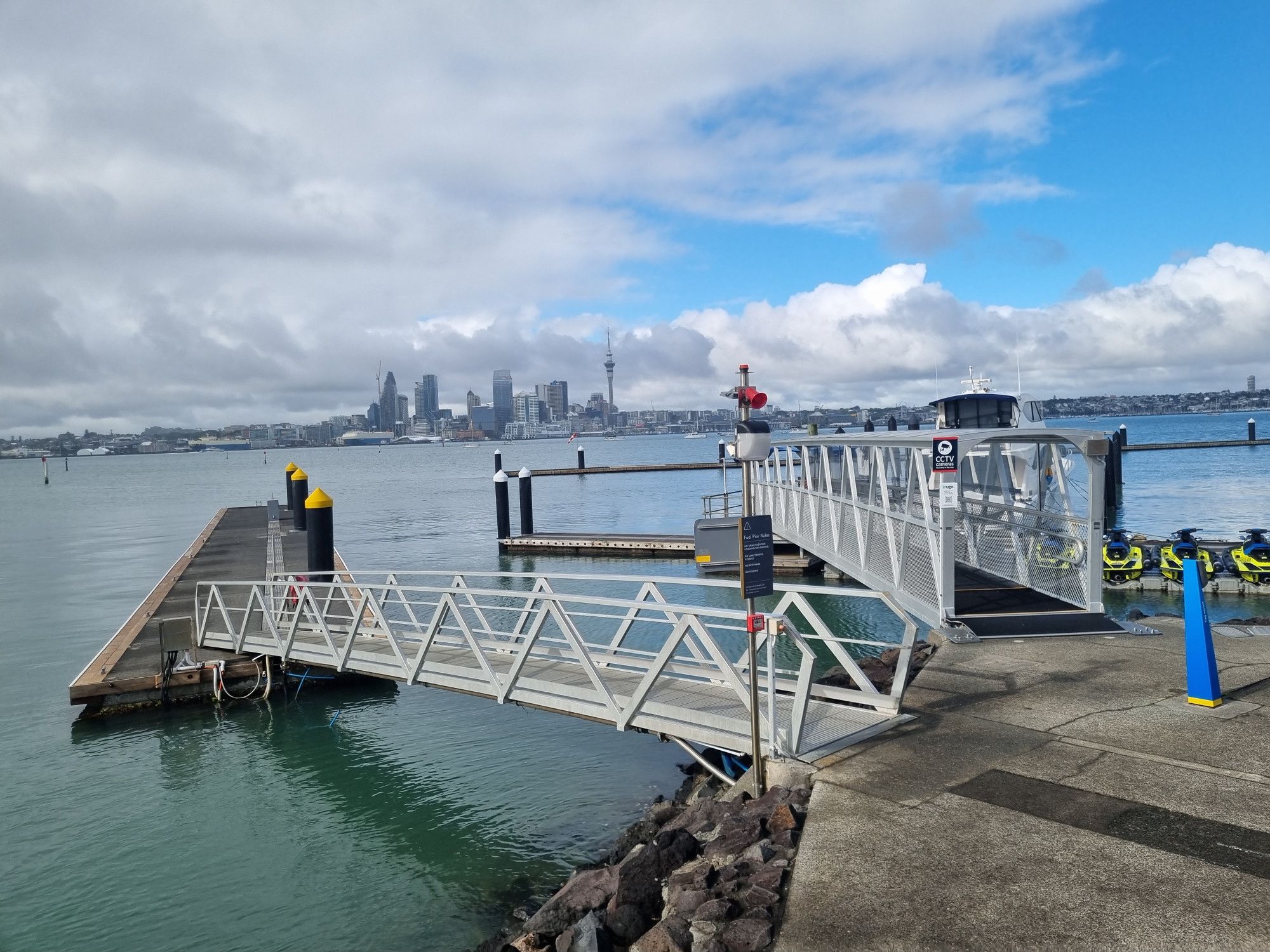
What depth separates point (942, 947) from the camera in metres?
4.21

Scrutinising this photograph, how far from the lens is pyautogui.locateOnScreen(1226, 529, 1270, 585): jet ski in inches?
730

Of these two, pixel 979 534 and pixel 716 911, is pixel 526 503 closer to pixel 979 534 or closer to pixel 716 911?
pixel 979 534

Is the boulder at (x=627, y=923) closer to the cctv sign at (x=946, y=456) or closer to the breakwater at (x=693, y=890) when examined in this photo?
the breakwater at (x=693, y=890)

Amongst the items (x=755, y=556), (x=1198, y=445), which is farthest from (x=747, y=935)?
(x=1198, y=445)

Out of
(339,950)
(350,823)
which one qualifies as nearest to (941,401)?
(350,823)

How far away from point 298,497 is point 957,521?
25.1 meters

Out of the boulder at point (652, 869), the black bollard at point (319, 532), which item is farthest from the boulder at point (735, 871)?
the black bollard at point (319, 532)

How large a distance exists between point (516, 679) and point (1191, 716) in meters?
6.30

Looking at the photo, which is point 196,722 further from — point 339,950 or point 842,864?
point 842,864

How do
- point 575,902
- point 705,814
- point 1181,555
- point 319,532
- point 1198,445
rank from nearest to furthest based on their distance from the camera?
point 575,902, point 705,814, point 319,532, point 1181,555, point 1198,445

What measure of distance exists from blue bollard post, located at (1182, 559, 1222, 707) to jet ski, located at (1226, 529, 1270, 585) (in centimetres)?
1341

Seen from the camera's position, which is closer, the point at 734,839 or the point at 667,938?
the point at 667,938

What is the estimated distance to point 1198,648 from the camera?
7465 mm

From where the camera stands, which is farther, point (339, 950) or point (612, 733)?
point (612, 733)
